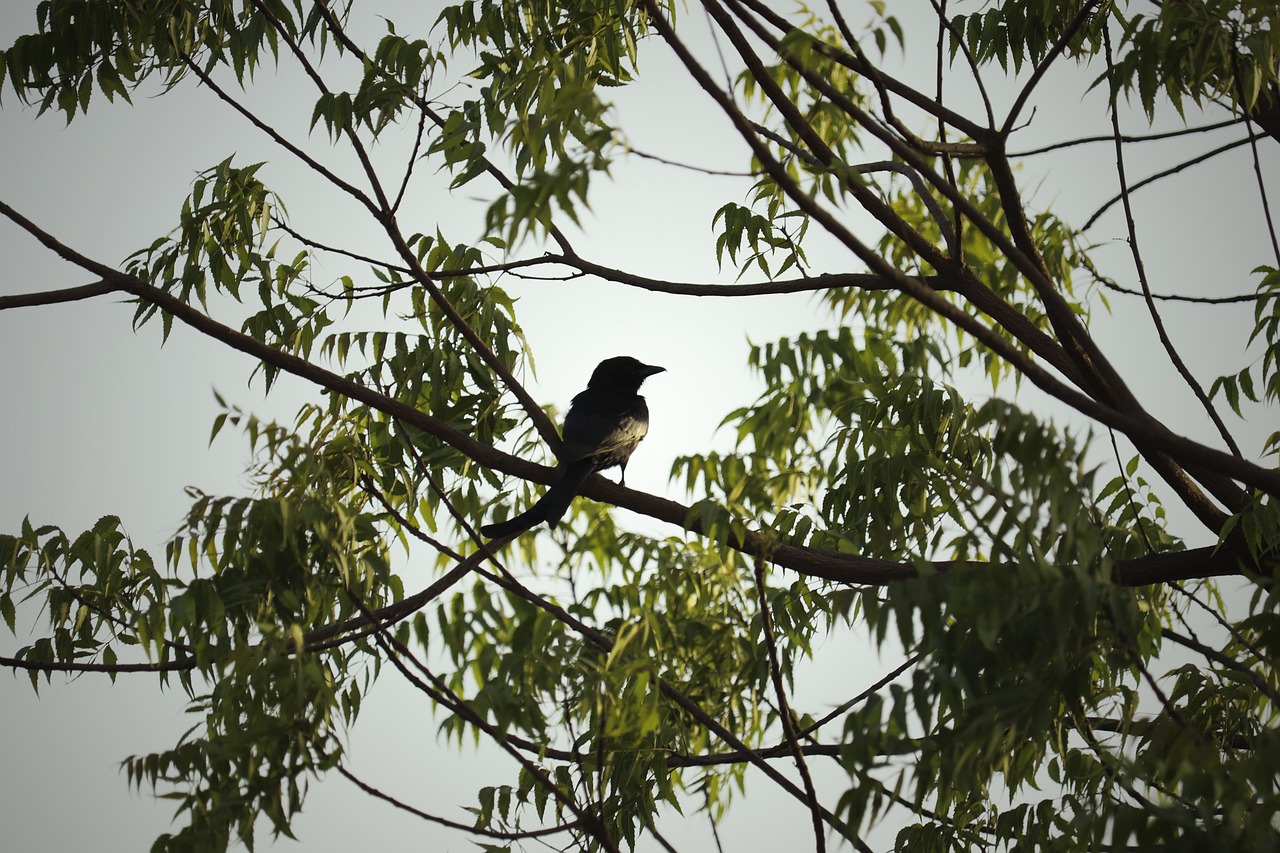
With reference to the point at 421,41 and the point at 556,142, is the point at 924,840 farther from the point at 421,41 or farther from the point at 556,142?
Answer: the point at 421,41

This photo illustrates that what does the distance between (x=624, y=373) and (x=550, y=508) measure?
2.85 meters

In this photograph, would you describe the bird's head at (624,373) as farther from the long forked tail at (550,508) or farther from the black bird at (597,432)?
the long forked tail at (550,508)

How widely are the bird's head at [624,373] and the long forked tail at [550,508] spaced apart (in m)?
2.57

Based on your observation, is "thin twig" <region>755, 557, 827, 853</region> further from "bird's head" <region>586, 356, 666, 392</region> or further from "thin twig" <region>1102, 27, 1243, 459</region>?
"bird's head" <region>586, 356, 666, 392</region>

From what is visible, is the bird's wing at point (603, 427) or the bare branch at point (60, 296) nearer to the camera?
the bare branch at point (60, 296)

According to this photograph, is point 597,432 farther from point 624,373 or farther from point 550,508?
point 624,373

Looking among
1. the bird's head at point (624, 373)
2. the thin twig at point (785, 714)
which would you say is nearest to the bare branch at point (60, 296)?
the thin twig at point (785, 714)

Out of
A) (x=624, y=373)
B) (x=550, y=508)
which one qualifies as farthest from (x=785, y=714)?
(x=624, y=373)

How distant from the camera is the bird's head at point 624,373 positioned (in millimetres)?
7293

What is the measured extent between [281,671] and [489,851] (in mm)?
1026

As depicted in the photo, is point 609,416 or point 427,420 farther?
point 609,416

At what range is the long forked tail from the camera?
4570 mm

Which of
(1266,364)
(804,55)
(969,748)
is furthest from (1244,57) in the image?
(969,748)

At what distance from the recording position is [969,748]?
2.18 metres
